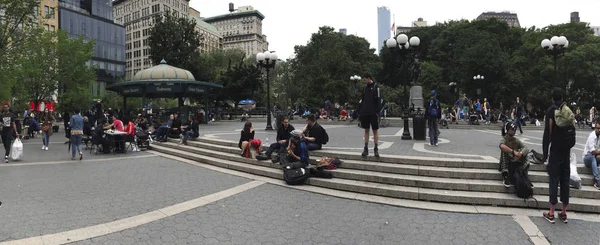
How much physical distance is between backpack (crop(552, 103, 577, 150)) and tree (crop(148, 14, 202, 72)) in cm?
3271

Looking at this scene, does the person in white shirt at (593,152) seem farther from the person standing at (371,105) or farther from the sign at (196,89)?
the sign at (196,89)

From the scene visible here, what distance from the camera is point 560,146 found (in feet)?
15.7

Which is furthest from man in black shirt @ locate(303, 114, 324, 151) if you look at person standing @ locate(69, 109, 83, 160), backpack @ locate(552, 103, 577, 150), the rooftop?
the rooftop

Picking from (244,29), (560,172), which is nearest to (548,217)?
(560,172)

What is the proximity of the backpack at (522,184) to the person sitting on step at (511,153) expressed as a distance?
0.41ft

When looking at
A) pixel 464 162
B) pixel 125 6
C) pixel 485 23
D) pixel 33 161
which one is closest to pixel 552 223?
pixel 464 162

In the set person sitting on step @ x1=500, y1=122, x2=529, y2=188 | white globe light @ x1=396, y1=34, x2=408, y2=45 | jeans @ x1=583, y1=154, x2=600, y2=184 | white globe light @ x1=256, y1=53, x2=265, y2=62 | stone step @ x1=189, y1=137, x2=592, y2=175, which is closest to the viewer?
person sitting on step @ x1=500, y1=122, x2=529, y2=188

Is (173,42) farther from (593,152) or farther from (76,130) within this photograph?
(593,152)

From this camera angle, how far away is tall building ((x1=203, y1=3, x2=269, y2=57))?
6019 inches

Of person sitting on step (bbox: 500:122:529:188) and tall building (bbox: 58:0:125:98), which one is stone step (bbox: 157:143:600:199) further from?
tall building (bbox: 58:0:125:98)

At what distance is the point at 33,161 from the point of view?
10.4m

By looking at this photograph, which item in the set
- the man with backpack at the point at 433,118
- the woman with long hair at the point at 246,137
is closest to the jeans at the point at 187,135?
the woman with long hair at the point at 246,137

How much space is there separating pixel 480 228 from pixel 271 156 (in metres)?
5.26

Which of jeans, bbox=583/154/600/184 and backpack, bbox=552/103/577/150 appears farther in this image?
jeans, bbox=583/154/600/184
